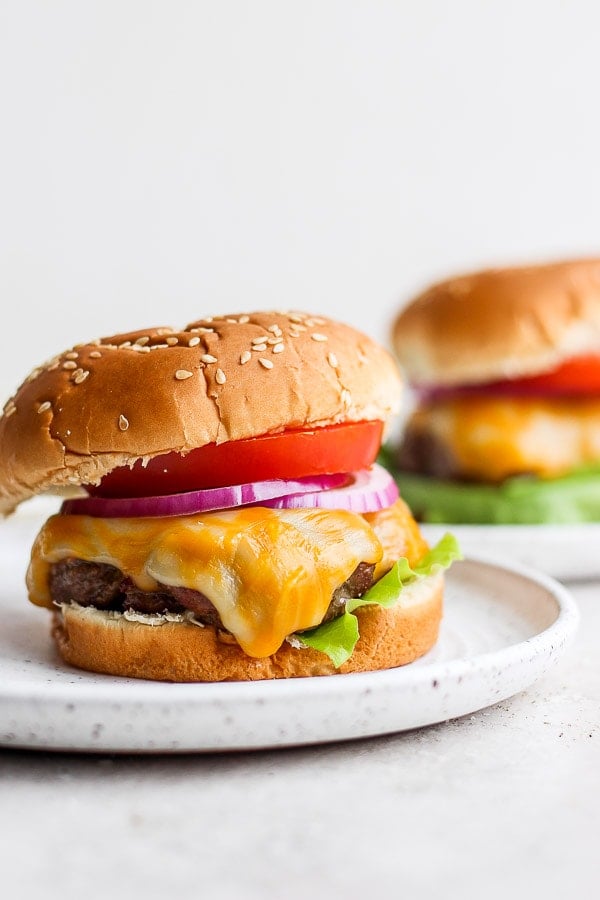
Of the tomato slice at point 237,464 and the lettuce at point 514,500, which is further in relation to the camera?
the lettuce at point 514,500

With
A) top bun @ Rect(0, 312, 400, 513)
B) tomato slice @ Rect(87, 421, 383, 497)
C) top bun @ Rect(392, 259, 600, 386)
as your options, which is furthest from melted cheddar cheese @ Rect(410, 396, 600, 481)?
tomato slice @ Rect(87, 421, 383, 497)

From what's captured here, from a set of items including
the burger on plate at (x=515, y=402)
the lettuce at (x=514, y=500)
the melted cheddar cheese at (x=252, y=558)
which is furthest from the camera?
the burger on plate at (x=515, y=402)

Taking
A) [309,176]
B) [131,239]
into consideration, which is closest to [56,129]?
[131,239]

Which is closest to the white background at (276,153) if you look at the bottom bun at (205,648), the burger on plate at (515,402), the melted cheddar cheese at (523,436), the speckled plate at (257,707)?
the burger on plate at (515,402)

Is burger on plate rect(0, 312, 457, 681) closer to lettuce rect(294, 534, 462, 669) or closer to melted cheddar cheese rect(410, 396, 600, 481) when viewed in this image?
lettuce rect(294, 534, 462, 669)

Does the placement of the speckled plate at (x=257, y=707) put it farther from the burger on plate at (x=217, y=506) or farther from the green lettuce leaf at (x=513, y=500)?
the green lettuce leaf at (x=513, y=500)

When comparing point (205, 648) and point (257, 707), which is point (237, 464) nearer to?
point (205, 648)

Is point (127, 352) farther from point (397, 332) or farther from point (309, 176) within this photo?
point (309, 176)
